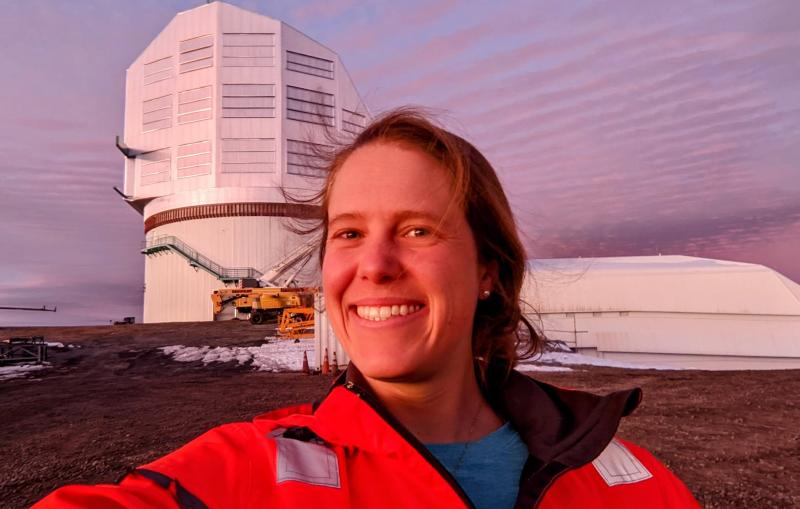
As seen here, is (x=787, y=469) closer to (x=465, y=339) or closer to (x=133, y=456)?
(x=465, y=339)

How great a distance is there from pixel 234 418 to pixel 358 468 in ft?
25.6

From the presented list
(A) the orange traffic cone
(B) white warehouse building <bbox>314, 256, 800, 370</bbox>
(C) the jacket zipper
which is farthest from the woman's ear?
A: (B) white warehouse building <bbox>314, 256, 800, 370</bbox>

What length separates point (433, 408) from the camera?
1713 mm

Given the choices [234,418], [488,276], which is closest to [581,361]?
[234,418]

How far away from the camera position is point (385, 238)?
1.61 metres

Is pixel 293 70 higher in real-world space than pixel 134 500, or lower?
higher

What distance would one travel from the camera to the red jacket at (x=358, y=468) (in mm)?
1118

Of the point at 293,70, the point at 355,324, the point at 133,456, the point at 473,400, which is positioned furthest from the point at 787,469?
the point at 293,70

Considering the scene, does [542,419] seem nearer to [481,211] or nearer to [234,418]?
[481,211]

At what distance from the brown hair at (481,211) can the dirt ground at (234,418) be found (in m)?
4.09

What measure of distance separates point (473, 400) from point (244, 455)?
95cm

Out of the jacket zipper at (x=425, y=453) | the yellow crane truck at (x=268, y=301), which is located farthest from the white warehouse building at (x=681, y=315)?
the jacket zipper at (x=425, y=453)

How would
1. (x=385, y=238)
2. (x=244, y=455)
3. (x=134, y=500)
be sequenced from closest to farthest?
(x=134, y=500), (x=244, y=455), (x=385, y=238)

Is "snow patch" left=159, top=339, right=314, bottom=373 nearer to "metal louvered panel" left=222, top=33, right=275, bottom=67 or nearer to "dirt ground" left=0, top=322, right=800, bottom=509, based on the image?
"dirt ground" left=0, top=322, right=800, bottom=509
